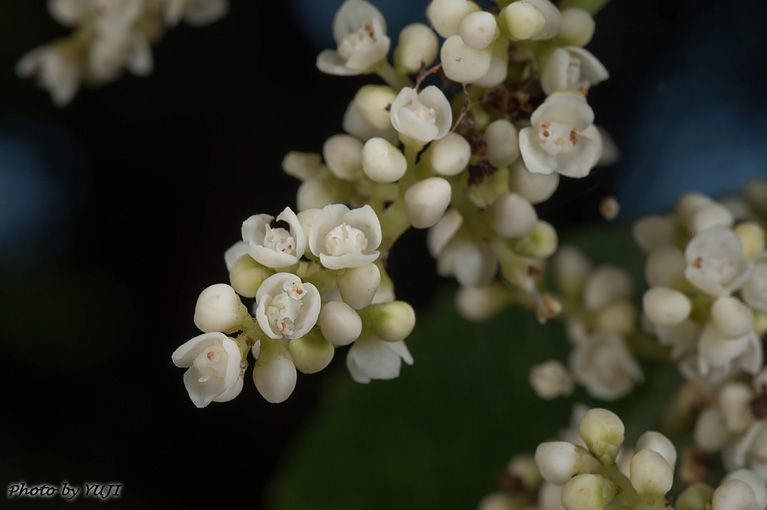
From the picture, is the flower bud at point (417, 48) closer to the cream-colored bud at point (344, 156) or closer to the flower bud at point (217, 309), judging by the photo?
the cream-colored bud at point (344, 156)

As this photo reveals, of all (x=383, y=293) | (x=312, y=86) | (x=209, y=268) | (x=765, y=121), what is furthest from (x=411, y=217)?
(x=765, y=121)

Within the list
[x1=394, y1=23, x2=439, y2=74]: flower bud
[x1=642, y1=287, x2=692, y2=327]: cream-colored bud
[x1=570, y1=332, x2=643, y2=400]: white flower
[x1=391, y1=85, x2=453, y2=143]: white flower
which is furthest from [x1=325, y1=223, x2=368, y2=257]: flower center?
[x1=570, y1=332, x2=643, y2=400]: white flower

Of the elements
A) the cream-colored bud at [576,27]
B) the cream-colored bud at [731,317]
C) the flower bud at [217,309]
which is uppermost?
the cream-colored bud at [576,27]

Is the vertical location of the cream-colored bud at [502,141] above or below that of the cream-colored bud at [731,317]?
above

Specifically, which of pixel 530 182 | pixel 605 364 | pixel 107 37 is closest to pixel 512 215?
pixel 530 182

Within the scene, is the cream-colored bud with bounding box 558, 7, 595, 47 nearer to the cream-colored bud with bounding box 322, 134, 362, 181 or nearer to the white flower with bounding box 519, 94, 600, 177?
the white flower with bounding box 519, 94, 600, 177

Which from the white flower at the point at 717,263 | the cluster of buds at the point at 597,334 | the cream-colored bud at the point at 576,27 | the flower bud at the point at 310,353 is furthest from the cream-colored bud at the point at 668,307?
the flower bud at the point at 310,353

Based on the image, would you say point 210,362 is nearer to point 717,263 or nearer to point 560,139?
point 560,139
